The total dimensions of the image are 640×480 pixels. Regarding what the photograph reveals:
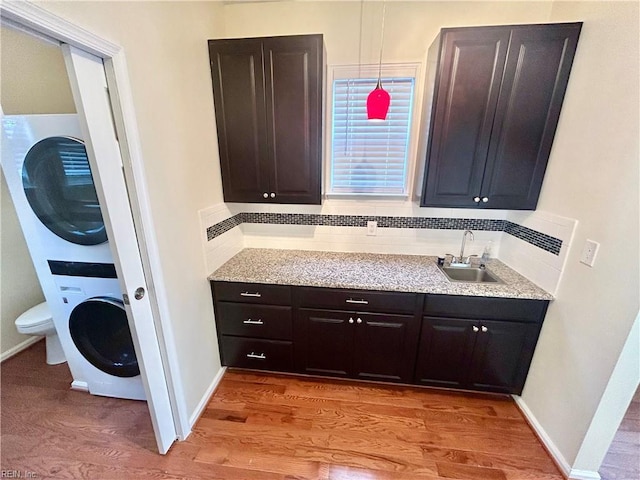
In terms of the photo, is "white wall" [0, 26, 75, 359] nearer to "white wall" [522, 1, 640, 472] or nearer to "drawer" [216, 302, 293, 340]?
"drawer" [216, 302, 293, 340]

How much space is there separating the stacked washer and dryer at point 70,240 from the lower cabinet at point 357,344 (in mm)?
1167

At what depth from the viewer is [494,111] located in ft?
5.22

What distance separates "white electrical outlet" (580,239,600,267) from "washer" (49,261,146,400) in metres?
2.65

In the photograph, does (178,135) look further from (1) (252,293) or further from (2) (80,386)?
(2) (80,386)

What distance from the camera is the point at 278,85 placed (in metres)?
1.67

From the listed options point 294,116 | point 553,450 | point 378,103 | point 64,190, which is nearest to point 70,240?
point 64,190

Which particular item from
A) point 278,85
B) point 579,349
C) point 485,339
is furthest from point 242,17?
point 579,349

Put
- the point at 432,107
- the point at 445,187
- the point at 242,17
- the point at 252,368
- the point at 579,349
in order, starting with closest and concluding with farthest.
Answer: the point at 579,349
the point at 432,107
the point at 445,187
the point at 242,17
the point at 252,368

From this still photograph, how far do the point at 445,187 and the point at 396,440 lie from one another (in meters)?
1.66

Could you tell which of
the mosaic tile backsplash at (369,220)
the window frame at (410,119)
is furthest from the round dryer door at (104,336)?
the window frame at (410,119)

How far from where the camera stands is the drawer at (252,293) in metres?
1.81

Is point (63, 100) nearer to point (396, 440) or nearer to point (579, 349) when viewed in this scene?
point (396, 440)

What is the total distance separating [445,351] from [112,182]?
2.13m

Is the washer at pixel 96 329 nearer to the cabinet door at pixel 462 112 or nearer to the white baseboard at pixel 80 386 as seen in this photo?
the white baseboard at pixel 80 386
